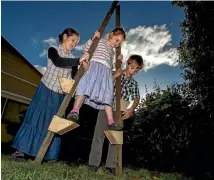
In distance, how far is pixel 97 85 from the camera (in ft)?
14.6

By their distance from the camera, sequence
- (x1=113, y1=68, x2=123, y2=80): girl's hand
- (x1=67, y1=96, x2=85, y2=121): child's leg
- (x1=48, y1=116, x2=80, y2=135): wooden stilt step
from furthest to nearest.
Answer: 1. (x1=113, y1=68, x2=123, y2=80): girl's hand
2. (x1=67, y1=96, x2=85, y2=121): child's leg
3. (x1=48, y1=116, x2=80, y2=135): wooden stilt step

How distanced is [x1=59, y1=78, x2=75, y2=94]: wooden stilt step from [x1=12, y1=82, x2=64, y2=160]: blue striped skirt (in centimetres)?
37

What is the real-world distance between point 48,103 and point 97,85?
83cm

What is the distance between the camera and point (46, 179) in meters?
2.68

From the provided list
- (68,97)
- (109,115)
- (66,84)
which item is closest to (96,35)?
(66,84)

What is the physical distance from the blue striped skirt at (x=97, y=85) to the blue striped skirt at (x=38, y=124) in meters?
0.46

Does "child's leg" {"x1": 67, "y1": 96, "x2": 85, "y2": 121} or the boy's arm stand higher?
the boy's arm

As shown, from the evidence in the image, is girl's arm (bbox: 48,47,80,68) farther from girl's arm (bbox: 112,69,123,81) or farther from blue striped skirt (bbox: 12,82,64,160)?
girl's arm (bbox: 112,69,123,81)

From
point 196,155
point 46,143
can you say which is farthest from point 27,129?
point 196,155

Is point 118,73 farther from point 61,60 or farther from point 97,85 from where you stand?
point 61,60

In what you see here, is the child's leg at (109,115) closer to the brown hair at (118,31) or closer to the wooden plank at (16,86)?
the brown hair at (118,31)

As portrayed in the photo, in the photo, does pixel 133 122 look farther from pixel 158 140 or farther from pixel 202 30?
pixel 202 30

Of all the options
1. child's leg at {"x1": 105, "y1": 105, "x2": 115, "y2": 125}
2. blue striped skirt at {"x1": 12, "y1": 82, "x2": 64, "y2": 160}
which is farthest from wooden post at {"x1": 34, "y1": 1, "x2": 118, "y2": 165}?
child's leg at {"x1": 105, "y1": 105, "x2": 115, "y2": 125}

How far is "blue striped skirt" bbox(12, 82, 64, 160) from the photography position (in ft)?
13.8
